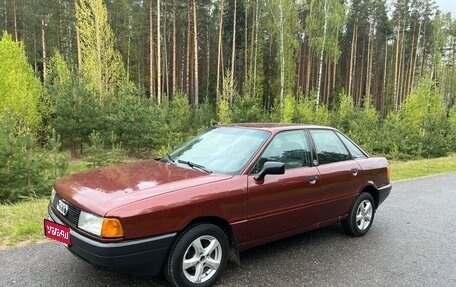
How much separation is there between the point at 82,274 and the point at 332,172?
3.20m

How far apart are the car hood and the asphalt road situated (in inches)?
34.7

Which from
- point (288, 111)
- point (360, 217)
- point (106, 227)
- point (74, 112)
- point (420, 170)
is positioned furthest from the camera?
point (288, 111)

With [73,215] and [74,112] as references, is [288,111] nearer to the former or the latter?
[74,112]

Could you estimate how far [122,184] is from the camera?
3705mm

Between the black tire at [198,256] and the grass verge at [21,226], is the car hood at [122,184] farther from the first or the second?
the grass verge at [21,226]

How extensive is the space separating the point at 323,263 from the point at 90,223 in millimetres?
2696

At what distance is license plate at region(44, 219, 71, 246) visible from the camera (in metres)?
3.45

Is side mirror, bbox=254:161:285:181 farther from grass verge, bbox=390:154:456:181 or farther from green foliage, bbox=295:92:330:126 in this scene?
green foliage, bbox=295:92:330:126

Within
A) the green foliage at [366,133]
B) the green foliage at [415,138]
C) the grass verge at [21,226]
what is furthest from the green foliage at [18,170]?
the green foliage at [415,138]

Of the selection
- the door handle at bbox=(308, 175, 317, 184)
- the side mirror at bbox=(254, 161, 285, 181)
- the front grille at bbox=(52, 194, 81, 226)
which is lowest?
the front grille at bbox=(52, 194, 81, 226)

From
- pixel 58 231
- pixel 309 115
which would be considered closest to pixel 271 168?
pixel 58 231

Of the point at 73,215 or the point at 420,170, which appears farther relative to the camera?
the point at 420,170

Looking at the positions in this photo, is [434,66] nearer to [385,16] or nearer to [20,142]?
[385,16]

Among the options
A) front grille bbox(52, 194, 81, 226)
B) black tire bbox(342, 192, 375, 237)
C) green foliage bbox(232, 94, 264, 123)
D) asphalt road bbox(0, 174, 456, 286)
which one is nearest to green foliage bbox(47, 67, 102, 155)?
green foliage bbox(232, 94, 264, 123)
